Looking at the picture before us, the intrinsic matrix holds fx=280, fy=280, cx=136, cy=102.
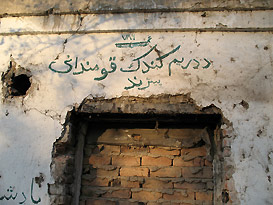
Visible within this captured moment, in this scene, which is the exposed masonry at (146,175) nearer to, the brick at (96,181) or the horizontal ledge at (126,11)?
the brick at (96,181)

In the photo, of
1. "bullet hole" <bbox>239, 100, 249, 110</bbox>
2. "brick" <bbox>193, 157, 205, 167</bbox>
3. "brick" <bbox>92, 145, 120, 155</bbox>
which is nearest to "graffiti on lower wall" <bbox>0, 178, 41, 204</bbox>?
"brick" <bbox>92, 145, 120, 155</bbox>

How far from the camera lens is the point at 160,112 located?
2.92m

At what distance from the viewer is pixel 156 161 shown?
316 centimetres

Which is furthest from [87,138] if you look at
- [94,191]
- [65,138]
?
[94,191]

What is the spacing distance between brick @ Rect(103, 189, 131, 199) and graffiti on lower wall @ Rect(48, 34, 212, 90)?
1137mm

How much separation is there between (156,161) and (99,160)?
0.65 m

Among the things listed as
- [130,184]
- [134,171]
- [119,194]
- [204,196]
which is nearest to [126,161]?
[134,171]

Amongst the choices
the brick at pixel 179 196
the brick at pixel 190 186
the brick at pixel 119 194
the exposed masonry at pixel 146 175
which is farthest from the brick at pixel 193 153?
the brick at pixel 119 194

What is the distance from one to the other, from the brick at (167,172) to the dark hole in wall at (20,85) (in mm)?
1788

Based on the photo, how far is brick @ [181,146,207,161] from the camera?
3.14 m

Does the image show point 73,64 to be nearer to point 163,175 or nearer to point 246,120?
point 163,175

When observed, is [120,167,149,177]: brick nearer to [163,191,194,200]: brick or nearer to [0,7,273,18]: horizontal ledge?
[163,191,194,200]: brick

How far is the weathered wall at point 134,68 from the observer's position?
2855mm

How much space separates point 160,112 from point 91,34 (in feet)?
4.11
